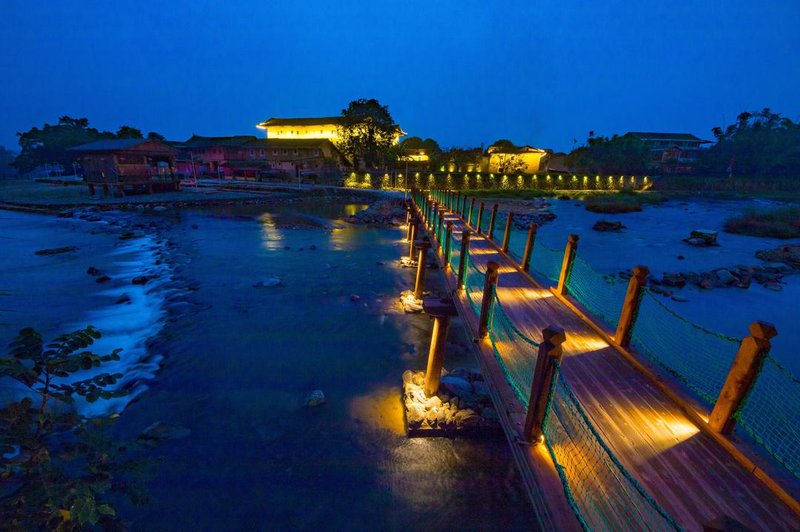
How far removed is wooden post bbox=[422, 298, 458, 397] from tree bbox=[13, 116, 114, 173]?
6693 centimetres

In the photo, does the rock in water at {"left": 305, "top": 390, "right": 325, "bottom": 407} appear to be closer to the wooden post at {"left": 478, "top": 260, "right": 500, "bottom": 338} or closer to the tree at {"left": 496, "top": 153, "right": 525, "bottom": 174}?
the wooden post at {"left": 478, "top": 260, "right": 500, "bottom": 338}

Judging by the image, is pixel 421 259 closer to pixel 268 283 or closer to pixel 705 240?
pixel 268 283

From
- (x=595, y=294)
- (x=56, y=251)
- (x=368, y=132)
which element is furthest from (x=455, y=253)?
(x=368, y=132)

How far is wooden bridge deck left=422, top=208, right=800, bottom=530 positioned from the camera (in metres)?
3.48

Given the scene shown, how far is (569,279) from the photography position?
27.6 ft

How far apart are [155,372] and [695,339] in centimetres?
1544

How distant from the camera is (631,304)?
5.94 m

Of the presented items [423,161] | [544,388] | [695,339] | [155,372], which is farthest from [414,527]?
[423,161]

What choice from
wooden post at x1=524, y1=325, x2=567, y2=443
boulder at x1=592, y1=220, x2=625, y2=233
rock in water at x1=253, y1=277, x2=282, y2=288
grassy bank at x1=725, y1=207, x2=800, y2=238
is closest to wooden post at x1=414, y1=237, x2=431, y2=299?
rock in water at x1=253, y1=277, x2=282, y2=288

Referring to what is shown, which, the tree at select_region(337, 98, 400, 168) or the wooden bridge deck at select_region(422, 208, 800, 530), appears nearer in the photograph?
the wooden bridge deck at select_region(422, 208, 800, 530)

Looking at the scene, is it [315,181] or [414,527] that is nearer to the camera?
[414,527]

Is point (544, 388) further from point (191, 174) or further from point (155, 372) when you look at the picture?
point (191, 174)

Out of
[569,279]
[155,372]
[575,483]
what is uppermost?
[569,279]

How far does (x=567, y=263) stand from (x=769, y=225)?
28246mm
